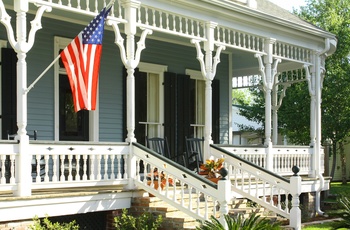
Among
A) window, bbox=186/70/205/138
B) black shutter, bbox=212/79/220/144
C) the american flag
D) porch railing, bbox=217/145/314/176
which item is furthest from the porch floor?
black shutter, bbox=212/79/220/144

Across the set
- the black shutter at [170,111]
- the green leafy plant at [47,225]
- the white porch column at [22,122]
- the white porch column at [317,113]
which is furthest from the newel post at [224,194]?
the white porch column at [317,113]

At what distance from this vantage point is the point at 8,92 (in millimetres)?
11500

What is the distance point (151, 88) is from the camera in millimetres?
14828

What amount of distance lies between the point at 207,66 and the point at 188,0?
1.52 metres

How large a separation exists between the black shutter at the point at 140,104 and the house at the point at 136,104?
0.08ft

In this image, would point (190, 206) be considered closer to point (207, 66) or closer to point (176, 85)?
point (207, 66)

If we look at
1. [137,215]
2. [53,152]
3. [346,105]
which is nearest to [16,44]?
[53,152]

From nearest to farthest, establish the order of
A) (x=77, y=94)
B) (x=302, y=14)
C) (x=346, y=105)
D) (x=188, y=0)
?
(x=77, y=94)
(x=188, y=0)
(x=346, y=105)
(x=302, y=14)

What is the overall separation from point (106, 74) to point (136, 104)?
1.09m

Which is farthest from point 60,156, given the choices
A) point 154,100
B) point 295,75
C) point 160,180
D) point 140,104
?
point 295,75

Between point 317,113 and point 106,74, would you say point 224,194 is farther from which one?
point 317,113

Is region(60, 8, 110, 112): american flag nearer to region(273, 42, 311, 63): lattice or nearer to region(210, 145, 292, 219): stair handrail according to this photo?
region(210, 145, 292, 219): stair handrail

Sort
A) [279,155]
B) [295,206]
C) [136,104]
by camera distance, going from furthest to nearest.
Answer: [279,155] → [136,104] → [295,206]

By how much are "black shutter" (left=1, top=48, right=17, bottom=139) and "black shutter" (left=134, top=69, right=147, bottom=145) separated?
3.43 metres
